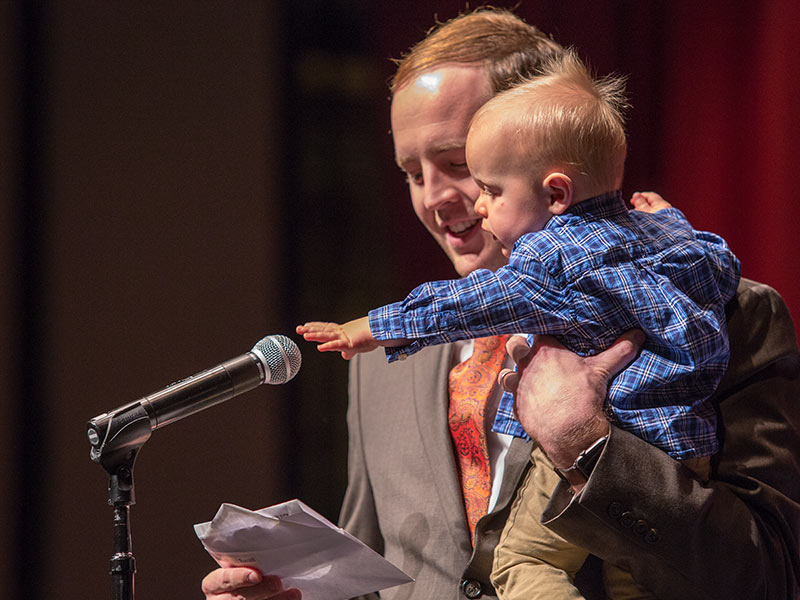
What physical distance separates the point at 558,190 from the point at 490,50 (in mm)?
572

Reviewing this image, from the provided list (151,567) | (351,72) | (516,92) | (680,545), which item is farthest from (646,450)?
(151,567)

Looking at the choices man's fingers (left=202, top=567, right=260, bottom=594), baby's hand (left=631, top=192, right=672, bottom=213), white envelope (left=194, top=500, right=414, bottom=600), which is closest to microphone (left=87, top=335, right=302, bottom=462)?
white envelope (left=194, top=500, right=414, bottom=600)

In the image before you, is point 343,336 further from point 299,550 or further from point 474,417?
point 474,417

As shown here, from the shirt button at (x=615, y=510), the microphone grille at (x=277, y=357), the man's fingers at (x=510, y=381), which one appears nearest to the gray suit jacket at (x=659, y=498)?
the shirt button at (x=615, y=510)

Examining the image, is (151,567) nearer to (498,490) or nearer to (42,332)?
(42,332)

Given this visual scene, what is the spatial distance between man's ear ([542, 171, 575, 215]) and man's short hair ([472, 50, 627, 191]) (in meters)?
0.02

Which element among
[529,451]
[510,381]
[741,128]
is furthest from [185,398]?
[741,128]

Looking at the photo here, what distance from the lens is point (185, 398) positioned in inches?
49.4

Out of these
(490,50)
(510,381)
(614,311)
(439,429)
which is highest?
(490,50)

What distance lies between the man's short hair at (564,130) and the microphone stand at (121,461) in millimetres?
683

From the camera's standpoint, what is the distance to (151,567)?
9.82ft

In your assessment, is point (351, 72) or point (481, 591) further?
point (351, 72)

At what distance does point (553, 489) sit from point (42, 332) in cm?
210

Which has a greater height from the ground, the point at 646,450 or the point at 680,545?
the point at 646,450
